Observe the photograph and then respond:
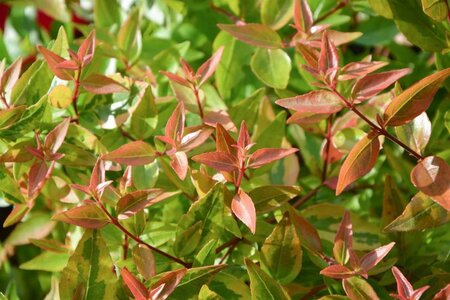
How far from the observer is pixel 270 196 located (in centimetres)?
70

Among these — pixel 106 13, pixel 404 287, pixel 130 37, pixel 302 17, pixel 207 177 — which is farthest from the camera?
pixel 106 13

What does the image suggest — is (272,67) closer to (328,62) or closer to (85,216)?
(328,62)

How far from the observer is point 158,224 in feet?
2.50

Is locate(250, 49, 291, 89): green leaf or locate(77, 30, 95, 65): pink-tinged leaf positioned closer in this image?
locate(77, 30, 95, 65): pink-tinged leaf

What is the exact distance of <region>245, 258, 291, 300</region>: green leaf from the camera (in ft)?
2.11

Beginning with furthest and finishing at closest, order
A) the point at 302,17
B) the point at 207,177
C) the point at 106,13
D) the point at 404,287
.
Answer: the point at 106,13 → the point at 302,17 → the point at 207,177 → the point at 404,287

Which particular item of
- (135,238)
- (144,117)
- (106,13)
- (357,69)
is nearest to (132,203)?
(135,238)

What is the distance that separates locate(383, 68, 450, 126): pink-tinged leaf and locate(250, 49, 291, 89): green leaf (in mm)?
209

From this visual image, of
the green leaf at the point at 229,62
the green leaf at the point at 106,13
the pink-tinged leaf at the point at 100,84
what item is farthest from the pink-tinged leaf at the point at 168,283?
the green leaf at the point at 106,13

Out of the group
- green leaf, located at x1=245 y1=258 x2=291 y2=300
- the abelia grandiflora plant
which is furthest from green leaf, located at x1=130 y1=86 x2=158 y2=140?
green leaf, located at x1=245 y1=258 x2=291 y2=300

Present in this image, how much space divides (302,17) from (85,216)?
0.32m

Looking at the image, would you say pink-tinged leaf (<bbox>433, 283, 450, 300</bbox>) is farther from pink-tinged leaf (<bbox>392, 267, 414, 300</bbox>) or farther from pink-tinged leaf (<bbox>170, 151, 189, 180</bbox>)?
pink-tinged leaf (<bbox>170, 151, 189, 180</bbox>)

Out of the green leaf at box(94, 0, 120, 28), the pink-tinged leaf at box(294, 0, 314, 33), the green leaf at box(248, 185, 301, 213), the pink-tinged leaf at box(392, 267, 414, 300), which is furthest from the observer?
the green leaf at box(94, 0, 120, 28)

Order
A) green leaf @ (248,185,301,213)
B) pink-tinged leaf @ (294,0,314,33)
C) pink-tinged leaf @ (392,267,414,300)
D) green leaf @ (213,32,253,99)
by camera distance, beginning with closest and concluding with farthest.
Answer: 1. pink-tinged leaf @ (392,267,414,300)
2. green leaf @ (248,185,301,213)
3. pink-tinged leaf @ (294,0,314,33)
4. green leaf @ (213,32,253,99)
